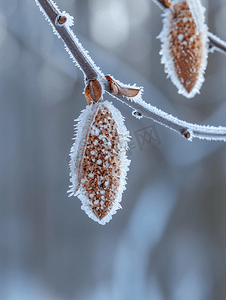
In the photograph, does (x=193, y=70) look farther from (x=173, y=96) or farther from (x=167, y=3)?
(x=173, y=96)

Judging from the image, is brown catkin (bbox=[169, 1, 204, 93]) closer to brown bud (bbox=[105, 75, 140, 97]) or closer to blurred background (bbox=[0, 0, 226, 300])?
brown bud (bbox=[105, 75, 140, 97])

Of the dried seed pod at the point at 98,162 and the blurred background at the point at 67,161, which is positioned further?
the blurred background at the point at 67,161

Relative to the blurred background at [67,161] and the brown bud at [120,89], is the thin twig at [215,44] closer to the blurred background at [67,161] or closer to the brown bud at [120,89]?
the brown bud at [120,89]

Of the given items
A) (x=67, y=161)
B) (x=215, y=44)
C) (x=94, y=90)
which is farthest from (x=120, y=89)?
(x=67, y=161)

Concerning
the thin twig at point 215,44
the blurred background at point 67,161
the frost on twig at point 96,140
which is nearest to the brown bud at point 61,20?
the frost on twig at point 96,140

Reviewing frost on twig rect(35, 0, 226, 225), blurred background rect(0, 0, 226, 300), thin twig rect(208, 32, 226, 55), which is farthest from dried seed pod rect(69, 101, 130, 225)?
blurred background rect(0, 0, 226, 300)

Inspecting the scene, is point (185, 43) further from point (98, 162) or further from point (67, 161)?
point (67, 161)

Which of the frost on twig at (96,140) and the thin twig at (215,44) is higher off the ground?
the thin twig at (215,44)

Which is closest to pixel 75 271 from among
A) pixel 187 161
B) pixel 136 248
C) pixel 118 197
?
pixel 136 248
